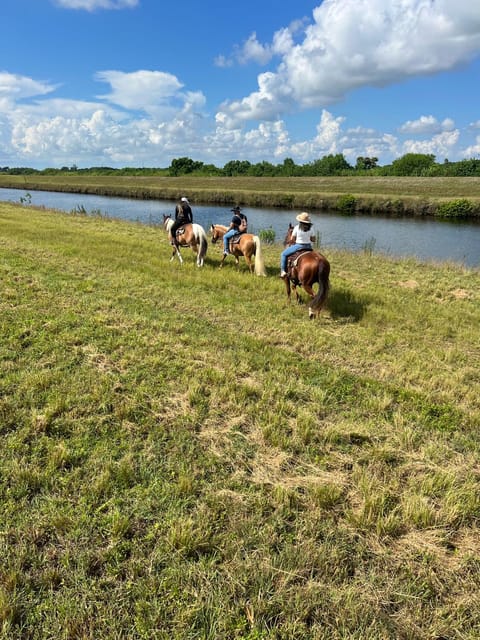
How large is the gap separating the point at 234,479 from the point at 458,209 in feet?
139

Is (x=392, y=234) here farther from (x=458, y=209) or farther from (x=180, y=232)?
(x=180, y=232)

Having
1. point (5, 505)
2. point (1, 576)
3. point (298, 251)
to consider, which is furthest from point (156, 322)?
point (1, 576)

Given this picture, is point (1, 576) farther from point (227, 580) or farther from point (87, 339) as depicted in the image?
point (87, 339)

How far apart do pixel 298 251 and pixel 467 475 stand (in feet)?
20.0

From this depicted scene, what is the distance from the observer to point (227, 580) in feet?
8.18

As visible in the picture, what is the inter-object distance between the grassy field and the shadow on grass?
43.0 inches

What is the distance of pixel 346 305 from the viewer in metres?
9.02

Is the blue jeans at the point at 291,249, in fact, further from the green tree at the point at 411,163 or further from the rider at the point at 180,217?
the green tree at the point at 411,163

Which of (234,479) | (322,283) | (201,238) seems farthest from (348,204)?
(234,479)

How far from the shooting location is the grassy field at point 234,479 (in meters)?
2.32

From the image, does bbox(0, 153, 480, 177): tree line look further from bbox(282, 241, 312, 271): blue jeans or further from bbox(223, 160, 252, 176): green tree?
bbox(282, 241, 312, 271): blue jeans

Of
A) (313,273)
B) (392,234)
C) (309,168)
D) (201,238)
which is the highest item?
(309,168)

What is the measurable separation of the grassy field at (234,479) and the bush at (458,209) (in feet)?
119

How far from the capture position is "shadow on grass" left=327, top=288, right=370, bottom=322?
27.4 feet
